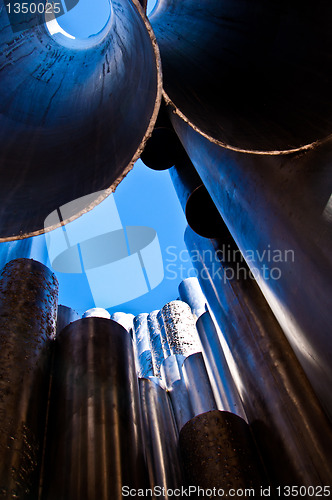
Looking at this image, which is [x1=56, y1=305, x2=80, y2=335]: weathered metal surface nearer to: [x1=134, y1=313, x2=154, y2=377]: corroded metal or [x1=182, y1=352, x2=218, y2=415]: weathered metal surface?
[x1=182, y1=352, x2=218, y2=415]: weathered metal surface

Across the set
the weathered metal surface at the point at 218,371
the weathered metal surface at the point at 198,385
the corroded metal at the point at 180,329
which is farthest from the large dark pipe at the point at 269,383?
the corroded metal at the point at 180,329

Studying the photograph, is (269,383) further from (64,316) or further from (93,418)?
(64,316)

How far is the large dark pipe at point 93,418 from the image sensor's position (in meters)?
1.71

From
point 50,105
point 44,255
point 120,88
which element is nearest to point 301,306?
point 120,88

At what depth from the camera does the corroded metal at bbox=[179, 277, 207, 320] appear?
5695mm

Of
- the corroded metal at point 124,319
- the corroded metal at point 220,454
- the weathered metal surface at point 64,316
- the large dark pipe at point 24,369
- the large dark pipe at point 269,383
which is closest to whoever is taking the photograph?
the large dark pipe at point 24,369

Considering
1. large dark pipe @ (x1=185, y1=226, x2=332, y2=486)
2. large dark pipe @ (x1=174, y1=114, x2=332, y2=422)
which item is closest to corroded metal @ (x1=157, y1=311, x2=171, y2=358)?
large dark pipe @ (x1=185, y1=226, x2=332, y2=486)

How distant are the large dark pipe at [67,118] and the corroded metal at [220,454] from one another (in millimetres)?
1967

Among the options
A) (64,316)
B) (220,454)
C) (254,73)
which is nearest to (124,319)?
(64,316)

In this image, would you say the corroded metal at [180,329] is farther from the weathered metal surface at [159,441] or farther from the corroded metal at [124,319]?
the corroded metal at [124,319]

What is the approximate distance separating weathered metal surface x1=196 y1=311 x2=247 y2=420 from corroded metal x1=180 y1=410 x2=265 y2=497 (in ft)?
1.52

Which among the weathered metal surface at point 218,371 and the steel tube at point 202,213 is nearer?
the weathered metal surface at point 218,371

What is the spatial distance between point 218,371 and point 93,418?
1.59 metres

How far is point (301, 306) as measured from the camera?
1.27 m
